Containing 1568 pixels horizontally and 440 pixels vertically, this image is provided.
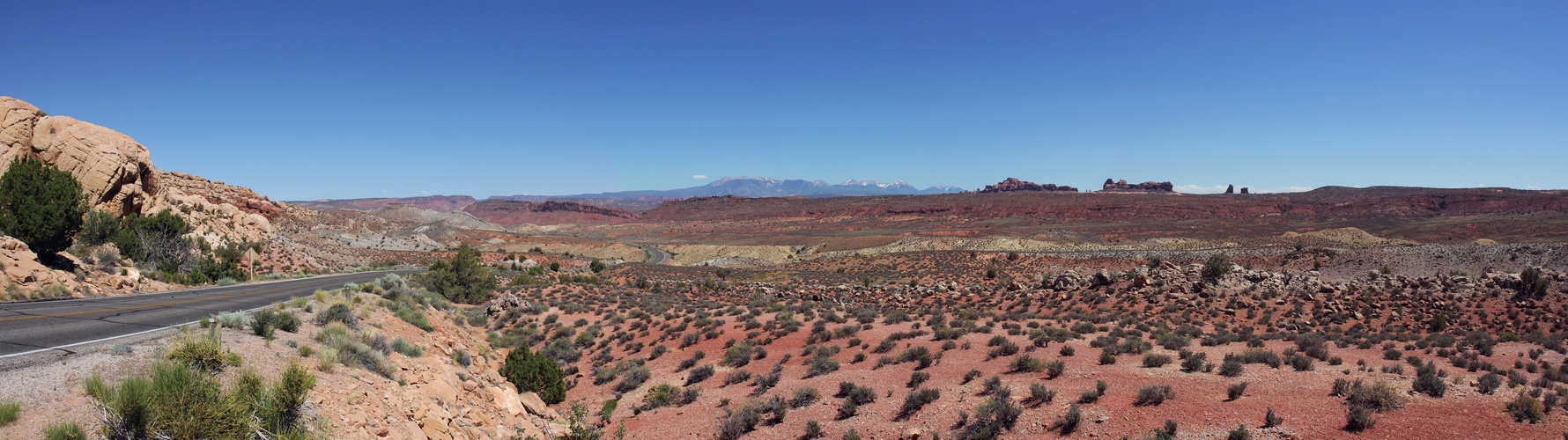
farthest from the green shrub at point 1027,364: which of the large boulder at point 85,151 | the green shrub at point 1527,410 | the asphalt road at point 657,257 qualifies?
the asphalt road at point 657,257

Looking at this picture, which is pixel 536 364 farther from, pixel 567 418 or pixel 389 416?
pixel 389 416

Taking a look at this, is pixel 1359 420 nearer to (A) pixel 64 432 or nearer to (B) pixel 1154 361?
(B) pixel 1154 361

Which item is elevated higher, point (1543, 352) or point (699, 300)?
point (1543, 352)

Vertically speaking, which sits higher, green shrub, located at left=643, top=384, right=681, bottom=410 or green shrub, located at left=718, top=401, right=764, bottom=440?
green shrub, located at left=718, top=401, right=764, bottom=440

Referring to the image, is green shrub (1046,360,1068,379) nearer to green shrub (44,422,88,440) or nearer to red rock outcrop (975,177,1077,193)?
green shrub (44,422,88,440)

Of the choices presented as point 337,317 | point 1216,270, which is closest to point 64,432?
point 337,317

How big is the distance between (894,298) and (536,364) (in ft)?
50.1

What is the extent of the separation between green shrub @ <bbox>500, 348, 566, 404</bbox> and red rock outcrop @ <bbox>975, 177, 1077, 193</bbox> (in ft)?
609

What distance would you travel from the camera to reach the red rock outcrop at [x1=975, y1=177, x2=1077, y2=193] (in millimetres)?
185875

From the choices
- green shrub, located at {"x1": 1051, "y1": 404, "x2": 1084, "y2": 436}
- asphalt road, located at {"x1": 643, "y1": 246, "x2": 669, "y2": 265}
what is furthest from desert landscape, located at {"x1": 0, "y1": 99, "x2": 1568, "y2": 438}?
asphalt road, located at {"x1": 643, "y1": 246, "x2": 669, "y2": 265}

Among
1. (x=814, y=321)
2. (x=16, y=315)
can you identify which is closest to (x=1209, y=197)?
(x=814, y=321)

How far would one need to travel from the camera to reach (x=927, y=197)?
136 metres

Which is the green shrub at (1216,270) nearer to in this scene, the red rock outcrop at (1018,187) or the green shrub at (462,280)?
the green shrub at (462,280)

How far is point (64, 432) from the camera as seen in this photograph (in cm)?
408
